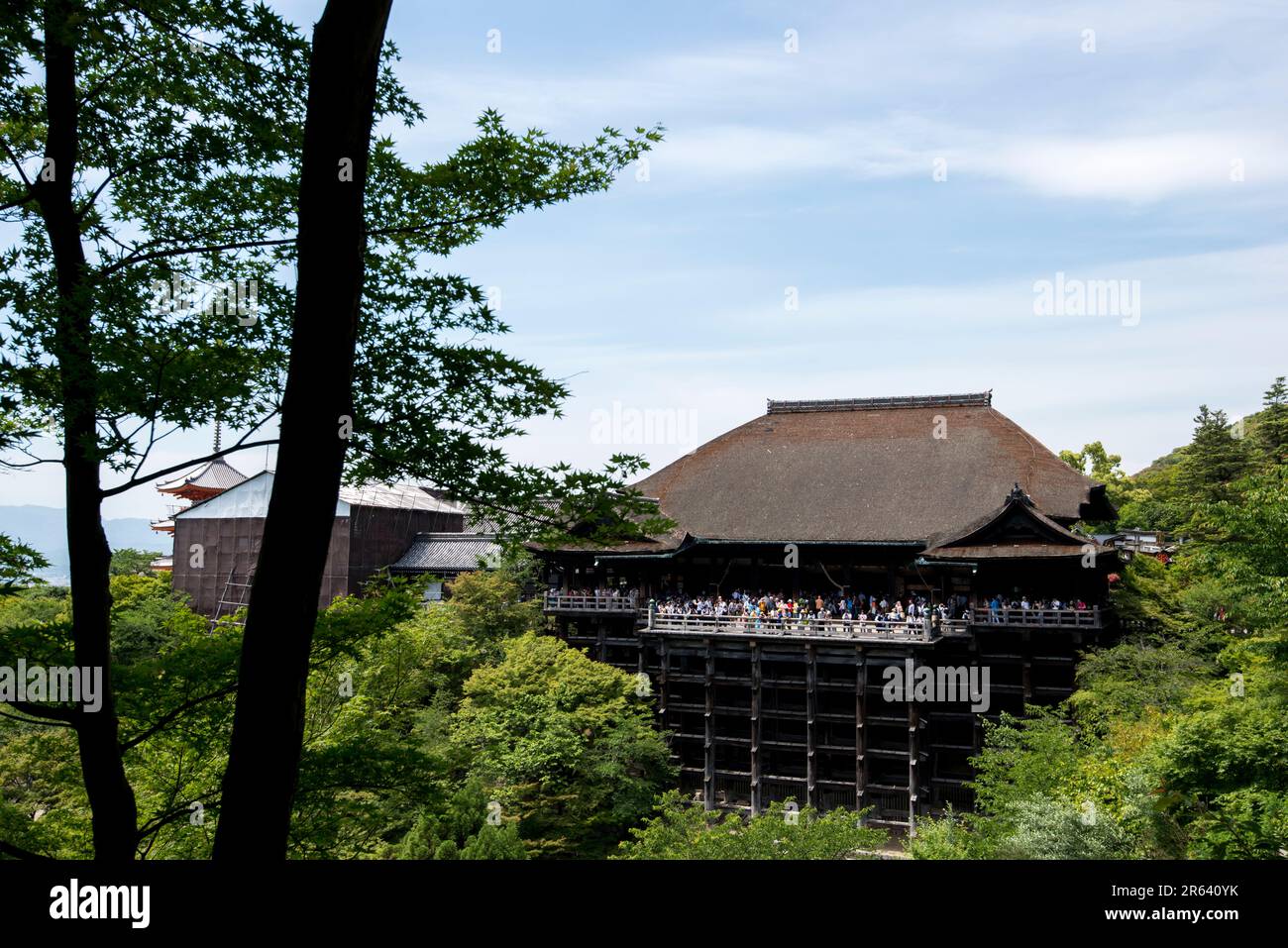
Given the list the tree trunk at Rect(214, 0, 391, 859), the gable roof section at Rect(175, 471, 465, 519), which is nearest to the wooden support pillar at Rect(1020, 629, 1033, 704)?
the tree trunk at Rect(214, 0, 391, 859)

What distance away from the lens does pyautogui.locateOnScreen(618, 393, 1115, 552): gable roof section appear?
31.5 meters

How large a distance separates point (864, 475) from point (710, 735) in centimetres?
1102

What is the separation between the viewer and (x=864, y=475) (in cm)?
3425

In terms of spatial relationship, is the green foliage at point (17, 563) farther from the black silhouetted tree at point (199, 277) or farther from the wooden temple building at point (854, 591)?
the wooden temple building at point (854, 591)

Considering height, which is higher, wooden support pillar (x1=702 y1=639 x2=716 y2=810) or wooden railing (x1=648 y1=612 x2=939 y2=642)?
wooden railing (x1=648 y1=612 x2=939 y2=642)

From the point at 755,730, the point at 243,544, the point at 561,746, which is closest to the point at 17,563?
the point at 561,746

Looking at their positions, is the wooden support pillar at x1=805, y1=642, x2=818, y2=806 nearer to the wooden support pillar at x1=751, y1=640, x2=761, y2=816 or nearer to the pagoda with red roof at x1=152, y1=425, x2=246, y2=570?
the wooden support pillar at x1=751, y1=640, x2=761, y2=816

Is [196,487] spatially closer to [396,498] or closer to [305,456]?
[396,498]

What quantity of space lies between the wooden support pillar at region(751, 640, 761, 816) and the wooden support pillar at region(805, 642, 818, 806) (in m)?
1.63

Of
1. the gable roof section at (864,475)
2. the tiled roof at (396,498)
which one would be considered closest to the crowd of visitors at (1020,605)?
the gable roof section at (864,475)
